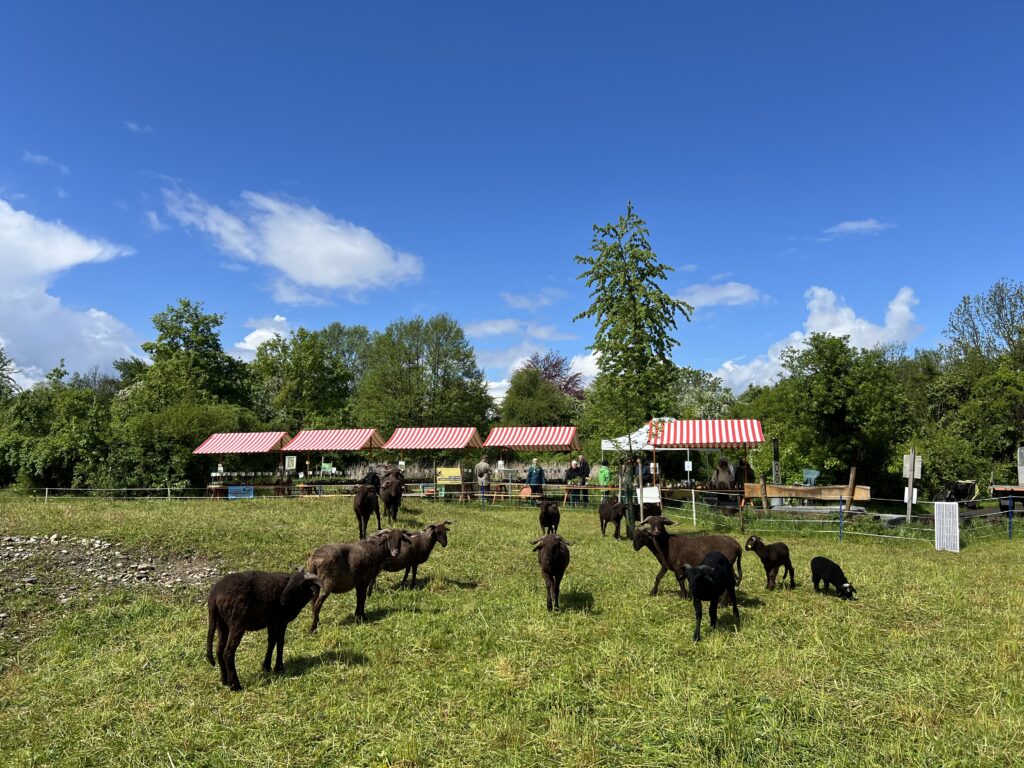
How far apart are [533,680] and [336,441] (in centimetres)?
2585

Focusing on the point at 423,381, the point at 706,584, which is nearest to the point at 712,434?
the point at 706,584

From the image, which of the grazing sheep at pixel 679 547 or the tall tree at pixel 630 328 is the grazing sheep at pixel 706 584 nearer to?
the grazing sheep at pixel 679 547

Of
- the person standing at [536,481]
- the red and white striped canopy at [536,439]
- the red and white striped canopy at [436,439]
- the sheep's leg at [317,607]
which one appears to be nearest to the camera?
the sheep's leg at [317,607]

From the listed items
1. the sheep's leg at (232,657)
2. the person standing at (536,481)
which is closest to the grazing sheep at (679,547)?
the sheep's leg at (232,657)

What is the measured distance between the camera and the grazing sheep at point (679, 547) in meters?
9.23

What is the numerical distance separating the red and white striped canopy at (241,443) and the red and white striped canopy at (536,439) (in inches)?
429

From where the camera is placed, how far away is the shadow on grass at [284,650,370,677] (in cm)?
646

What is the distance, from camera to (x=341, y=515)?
18.5 m

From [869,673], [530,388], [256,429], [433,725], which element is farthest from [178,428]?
[530,388]

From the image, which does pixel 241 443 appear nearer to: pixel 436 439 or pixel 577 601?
pixel 436 439

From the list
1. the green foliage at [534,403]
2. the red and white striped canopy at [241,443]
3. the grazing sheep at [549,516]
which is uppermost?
the green foliage at [534,403]

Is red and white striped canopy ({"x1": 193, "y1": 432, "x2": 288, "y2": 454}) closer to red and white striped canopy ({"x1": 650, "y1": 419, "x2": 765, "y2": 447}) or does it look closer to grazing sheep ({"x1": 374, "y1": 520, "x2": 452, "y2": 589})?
red and white striped canopy ({"x1": 650, "y1": 419, "x2": 765, "y2": 447})

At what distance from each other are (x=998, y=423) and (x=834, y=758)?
33.7 m

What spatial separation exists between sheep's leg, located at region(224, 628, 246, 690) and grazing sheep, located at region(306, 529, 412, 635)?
176cm
